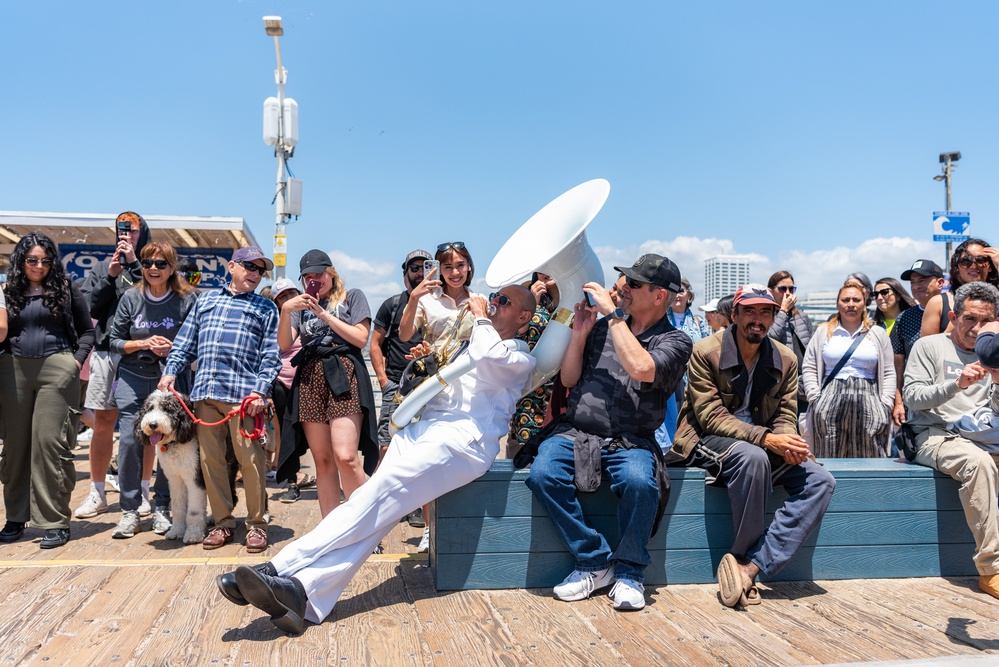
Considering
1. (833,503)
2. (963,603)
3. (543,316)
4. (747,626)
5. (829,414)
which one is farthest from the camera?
(829,414)

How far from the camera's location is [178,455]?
456cm

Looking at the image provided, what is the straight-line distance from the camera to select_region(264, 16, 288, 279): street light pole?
13.5 meters

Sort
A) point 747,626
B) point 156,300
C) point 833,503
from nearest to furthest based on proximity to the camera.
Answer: point 747,626, point 833,503, point 156,300

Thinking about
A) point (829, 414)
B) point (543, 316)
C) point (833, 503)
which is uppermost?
point (543, 316)

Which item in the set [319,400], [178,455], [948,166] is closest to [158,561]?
[178,455]

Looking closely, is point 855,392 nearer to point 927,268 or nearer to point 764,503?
point 927,268

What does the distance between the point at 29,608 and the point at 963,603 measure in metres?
4.51

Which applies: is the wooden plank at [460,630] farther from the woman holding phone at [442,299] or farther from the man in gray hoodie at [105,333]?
the man in gray hoodie at [105,333]

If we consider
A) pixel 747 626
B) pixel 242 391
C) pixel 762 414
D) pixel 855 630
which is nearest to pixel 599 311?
pixel 762 414

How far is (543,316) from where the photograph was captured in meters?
4.45

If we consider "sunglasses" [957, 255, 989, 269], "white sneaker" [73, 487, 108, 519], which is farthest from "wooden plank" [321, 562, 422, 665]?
"sunglasses" [957, 255, 989, 269]

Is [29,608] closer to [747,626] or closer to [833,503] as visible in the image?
[747,626]

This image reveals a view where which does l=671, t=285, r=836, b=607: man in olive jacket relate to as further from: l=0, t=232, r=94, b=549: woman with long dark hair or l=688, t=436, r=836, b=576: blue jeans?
l=0, t=232, r=94, b=549: woman with long dark hair

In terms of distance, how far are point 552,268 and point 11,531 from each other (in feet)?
12.7
